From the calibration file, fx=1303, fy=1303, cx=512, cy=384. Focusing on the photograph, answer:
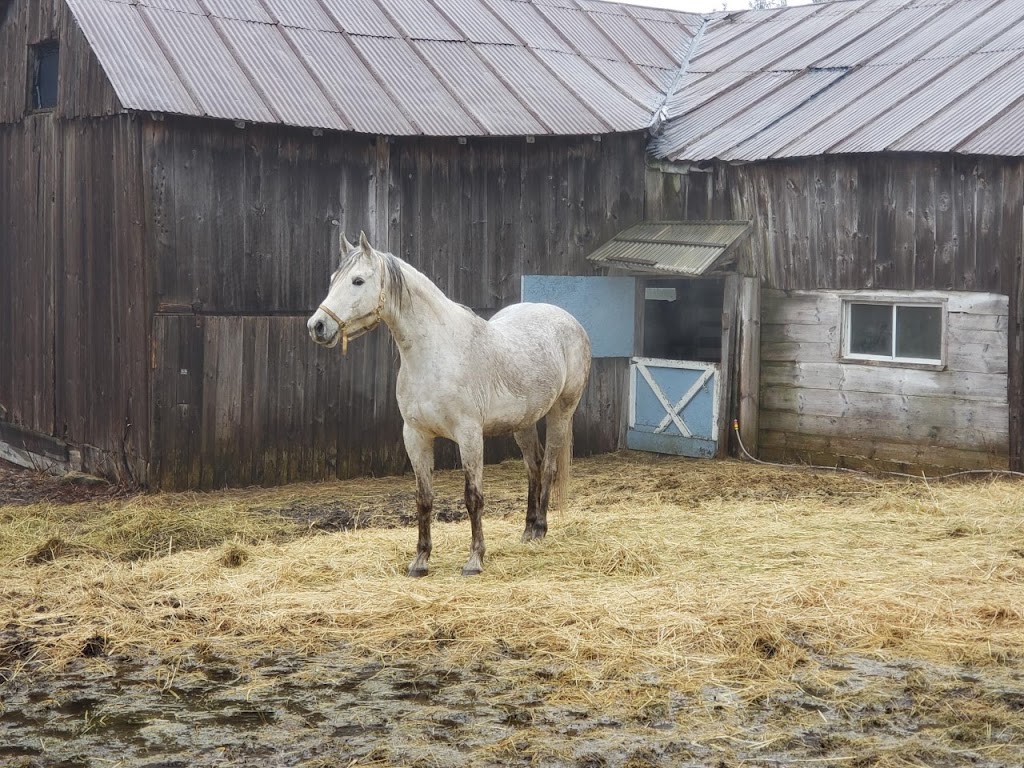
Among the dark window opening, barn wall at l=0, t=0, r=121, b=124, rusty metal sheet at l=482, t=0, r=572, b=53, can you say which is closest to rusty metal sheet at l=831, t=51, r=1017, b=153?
the dark window opening

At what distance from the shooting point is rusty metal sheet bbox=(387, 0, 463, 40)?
48.5 ft

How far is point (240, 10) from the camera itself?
44.6 feet

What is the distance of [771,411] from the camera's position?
13.8 metres

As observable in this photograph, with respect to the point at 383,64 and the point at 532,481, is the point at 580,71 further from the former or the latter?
the point at 532,481

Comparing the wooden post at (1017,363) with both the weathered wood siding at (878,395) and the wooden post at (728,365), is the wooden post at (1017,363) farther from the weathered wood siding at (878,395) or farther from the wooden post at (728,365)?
the wooden post at (728,365)

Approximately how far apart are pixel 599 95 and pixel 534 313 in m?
6.10

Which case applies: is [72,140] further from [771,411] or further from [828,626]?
[828,626]

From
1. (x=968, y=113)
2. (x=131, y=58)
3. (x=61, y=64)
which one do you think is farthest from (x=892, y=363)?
(x=61, y=64)

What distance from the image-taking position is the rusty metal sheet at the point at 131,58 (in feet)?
37.3

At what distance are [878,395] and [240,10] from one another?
25.0ft

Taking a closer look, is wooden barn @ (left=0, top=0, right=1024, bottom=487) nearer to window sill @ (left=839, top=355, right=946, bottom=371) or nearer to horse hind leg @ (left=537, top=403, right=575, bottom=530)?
window sill @ (left=839, top=355, right=946, bottom=371)

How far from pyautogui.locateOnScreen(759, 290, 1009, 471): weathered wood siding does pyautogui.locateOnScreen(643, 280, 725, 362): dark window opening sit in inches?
112

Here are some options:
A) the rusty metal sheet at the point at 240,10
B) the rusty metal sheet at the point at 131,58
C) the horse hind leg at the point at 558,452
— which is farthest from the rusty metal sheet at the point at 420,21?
the horse hind leg at the point at 558,452

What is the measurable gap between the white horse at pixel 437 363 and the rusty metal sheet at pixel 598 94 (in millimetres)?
5817
